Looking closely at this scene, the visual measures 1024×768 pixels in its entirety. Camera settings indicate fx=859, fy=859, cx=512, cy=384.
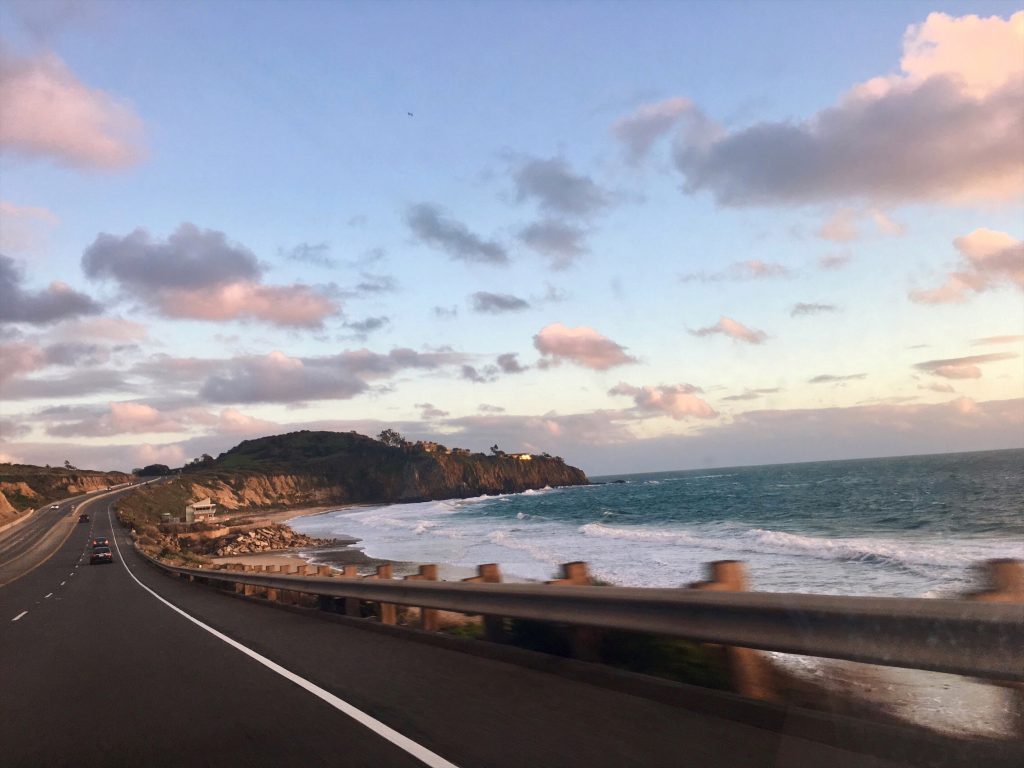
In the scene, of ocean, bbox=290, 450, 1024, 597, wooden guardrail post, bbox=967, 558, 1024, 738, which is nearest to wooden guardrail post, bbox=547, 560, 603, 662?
ocean, bbox=290, 450, 1024, 597

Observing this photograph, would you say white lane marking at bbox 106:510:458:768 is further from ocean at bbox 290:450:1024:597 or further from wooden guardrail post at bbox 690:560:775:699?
ocean at bbox 290:450:1024:597

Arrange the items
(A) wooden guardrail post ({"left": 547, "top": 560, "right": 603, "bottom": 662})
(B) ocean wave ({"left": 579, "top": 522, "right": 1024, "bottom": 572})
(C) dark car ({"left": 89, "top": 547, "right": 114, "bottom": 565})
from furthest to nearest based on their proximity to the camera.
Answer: (C) dark car ({"left": 89, "top": 547, "right": 114, "bottom": 565})
(B) ocean wave ({"left": 579, "top": 522, "right": 1024, "bottom": 572})
(A) wooden guardrail post ({"left": 547, "top": 560, "right": 603, "bottom": 662})

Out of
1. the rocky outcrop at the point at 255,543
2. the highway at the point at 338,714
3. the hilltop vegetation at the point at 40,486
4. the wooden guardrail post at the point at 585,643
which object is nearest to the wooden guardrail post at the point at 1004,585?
the highway at the point at 338,714

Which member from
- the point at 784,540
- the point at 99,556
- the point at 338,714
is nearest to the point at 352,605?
the point at 338,714

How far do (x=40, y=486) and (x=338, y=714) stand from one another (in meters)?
175

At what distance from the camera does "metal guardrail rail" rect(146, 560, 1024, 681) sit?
14.0ft

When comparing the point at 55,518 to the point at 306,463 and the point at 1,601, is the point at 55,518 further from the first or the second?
the point at 306,463

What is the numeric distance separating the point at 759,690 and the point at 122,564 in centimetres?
4871

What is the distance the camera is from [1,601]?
2738cm

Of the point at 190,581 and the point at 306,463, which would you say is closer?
the point at 190,581

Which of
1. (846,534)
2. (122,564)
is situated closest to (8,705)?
(846,534)

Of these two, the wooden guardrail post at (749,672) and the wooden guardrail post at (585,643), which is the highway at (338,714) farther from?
the wooden guardrail post at (749,672)

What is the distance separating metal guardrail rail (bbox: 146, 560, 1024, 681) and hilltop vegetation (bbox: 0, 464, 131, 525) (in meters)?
124

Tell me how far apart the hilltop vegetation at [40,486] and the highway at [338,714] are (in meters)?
119
